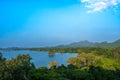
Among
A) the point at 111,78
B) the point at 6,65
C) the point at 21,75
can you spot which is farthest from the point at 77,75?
the point at 6,65

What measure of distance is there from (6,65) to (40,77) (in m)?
11.6

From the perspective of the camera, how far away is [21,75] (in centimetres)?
2661

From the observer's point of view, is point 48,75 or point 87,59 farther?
point 87,59

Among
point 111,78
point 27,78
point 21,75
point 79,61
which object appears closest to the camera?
point 21,75

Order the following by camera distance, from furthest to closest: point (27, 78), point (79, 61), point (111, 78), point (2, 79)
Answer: point (79, 61)
point (111, 78)
point (27, 78)
point (2, 79)

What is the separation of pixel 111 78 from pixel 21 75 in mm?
15873

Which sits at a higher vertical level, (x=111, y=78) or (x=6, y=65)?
(x=6, y=65)

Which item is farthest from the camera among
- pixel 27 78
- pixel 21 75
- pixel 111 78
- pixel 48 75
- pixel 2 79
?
pixel 111 78

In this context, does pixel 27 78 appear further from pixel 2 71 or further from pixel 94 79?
pixel 94 79

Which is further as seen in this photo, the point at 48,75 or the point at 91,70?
the point at 91,70

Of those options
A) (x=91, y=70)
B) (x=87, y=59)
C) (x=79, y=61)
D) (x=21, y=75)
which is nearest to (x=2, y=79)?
(x=21, y=75)

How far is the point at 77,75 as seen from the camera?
3684 cm

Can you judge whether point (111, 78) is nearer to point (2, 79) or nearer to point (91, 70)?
point (91, 70)

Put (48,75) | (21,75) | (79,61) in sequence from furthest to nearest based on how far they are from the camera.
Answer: (79,61) → (48,75) → (21,75)
